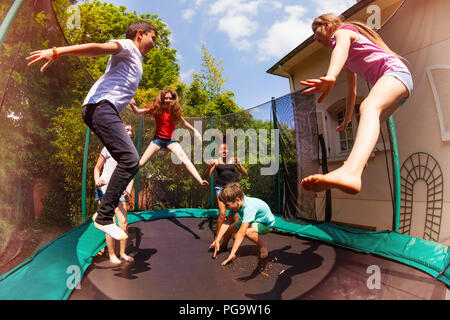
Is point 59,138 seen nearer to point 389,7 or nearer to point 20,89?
point 20,89

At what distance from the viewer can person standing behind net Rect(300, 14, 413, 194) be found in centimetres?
87

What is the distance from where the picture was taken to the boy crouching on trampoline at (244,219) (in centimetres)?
202

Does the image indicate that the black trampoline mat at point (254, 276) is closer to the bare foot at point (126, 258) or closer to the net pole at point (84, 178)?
the bare foot at point (126, 258)

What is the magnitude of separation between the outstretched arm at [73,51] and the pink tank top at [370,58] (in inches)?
42.6

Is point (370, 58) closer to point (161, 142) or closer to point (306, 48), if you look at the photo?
point (161, 142)

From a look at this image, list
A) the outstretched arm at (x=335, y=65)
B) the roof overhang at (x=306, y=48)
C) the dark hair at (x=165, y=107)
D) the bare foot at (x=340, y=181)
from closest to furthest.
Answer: the bare foot at (x=340, y=181), the outstretched arm at (x=335, y=65), the dark hair at (x=165, y=107), the roof overhang at (x=306, y=48)

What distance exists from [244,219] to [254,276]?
1.58 feet

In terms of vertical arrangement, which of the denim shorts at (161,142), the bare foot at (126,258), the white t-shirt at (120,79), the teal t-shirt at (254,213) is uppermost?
the white t-shirt at (120,79)

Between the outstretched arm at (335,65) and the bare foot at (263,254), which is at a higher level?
the outstretched arm at (335,65)

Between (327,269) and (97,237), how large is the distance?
221cm

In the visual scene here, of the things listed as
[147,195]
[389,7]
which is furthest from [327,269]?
[147,195]

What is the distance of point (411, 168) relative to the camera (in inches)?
82.0

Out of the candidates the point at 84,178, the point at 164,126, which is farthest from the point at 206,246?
the point at 84,178

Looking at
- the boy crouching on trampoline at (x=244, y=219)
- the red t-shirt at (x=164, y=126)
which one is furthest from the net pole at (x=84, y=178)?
the boy crouching on trampoline at (x=244, y=219)
